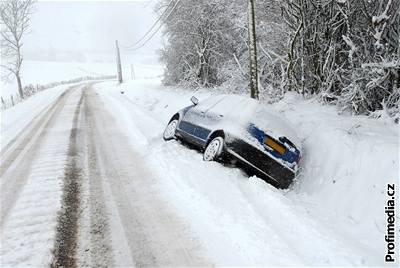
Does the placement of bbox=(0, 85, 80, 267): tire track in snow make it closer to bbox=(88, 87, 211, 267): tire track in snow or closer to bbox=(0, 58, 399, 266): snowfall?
bbox=(0, 58, 399, 266): snowfall

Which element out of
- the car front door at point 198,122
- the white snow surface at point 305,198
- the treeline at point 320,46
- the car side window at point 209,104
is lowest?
the white snow surface at point 305,198

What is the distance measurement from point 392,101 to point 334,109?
150 cm

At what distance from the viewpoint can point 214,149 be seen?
314 inches

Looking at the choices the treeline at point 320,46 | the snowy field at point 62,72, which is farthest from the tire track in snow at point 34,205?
the snowy field at point 62,72

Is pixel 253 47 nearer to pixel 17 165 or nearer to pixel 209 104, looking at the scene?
pixel 209 104

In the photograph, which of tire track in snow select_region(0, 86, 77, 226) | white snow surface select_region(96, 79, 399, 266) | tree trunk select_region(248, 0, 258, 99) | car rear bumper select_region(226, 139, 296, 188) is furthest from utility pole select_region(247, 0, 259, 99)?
tire track in snow select_region(0, 86, 77, 226)

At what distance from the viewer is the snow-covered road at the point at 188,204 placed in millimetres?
4570

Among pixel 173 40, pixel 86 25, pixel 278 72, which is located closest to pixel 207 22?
pixel 173 40

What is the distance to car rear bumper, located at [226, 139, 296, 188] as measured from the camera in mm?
7398

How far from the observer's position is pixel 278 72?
15523 millimetres

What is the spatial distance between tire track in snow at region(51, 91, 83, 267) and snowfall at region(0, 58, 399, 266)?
11 centimetres

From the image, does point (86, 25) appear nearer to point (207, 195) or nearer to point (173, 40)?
point (173, 40)

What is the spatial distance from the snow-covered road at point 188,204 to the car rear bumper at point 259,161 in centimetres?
29

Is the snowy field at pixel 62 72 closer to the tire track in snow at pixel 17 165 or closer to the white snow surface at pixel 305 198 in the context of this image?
the tire track in snow at pixel 17 165
